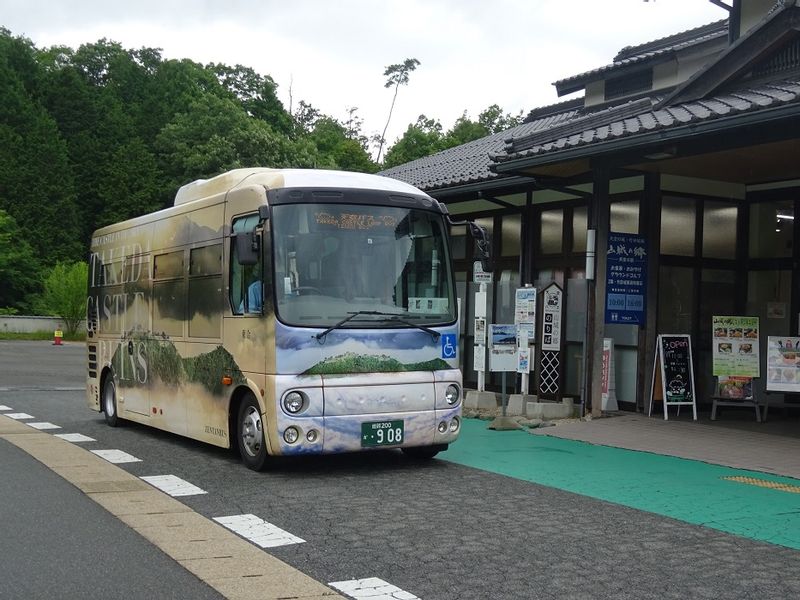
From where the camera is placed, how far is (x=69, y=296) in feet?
164

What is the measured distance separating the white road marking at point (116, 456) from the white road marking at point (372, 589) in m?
5.26

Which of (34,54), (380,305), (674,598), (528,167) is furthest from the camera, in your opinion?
Result: (34,54)

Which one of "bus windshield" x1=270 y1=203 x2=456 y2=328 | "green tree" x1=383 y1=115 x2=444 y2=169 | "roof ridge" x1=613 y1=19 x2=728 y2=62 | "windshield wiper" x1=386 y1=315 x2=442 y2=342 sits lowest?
"windshield wiper" x1=386 y1=315 x2=442 y2=342

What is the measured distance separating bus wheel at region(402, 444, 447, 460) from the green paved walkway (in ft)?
1.18

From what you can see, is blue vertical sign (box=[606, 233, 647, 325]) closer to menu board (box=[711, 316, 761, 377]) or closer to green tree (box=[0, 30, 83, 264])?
menu board (box=[711, 316, 761, 377])

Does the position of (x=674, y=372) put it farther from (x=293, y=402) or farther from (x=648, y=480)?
(x=293, y=402)

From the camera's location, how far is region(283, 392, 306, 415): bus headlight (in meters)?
8.61

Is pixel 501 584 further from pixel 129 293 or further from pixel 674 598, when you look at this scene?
pixel 129 293

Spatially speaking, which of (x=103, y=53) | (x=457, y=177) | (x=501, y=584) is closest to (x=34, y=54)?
(x=103, y=53)

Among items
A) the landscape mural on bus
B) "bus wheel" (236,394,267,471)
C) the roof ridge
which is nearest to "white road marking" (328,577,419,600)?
the landscape mural on bus

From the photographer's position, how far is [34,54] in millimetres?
77250

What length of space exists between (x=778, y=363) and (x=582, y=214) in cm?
401

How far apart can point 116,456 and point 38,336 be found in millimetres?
42030

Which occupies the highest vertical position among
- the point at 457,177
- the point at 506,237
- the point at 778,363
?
the point at 457,177
